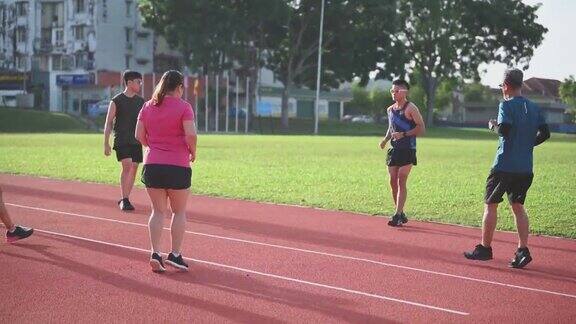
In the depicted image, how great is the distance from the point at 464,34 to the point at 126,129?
5984cm

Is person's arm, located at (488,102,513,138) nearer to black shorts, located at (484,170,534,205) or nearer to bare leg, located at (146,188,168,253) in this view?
black shorts, located at (484,170,534,205)

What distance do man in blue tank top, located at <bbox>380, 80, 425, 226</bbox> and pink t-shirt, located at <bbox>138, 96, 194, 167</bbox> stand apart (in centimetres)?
407

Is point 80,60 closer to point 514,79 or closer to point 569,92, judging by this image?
point 569,92

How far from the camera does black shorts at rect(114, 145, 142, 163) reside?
10.9m

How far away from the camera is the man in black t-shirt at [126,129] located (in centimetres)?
1050

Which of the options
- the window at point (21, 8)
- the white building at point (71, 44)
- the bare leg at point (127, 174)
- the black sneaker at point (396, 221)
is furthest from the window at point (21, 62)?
the black sneaker at point (396, 221)

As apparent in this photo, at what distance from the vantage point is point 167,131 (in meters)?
6.67

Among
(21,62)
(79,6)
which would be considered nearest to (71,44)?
(79,6)

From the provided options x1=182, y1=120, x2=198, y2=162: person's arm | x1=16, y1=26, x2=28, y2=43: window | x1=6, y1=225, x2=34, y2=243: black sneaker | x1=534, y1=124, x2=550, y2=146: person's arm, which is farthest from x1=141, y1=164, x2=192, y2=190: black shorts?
x1=16, y1=26, x2=28, y2=43: window

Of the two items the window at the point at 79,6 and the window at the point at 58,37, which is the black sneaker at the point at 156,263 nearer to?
the window at the point at 79,6

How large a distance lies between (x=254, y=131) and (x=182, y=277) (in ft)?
176

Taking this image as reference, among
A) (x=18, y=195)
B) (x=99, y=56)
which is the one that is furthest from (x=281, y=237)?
(x=99, y=56)

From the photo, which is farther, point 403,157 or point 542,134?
point 403,157

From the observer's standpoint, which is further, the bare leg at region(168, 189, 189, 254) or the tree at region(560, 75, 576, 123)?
the tree at region(560, 75, 576, 123)
